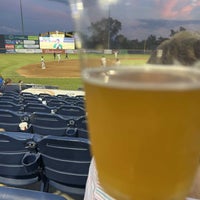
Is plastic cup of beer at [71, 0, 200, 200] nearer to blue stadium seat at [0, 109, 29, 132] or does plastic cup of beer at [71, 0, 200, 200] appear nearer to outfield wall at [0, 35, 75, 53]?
blue stadium seat at [0, 109, 29, 132]

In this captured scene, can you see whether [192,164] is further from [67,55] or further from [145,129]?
[67,55]

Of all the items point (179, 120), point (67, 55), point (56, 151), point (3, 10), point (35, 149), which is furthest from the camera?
point (3, 10)

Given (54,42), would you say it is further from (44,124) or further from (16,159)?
(16,159)

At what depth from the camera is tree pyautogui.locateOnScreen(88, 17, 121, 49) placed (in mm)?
396

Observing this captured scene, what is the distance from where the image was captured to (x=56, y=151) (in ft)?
6.72

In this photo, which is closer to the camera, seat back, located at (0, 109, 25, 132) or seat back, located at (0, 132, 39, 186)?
seat back, located at (0, 132, 39, 186)

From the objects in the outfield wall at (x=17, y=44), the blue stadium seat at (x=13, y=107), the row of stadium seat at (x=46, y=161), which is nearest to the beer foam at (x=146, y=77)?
the row of stadium seat at (x=46, y=161)

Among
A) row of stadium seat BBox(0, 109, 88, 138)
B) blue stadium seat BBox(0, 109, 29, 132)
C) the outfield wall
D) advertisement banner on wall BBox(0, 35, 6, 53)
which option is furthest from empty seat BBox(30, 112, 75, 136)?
advertisement banner on wall BBox(0, 35, 6, 53)

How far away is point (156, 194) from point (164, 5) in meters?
0.26

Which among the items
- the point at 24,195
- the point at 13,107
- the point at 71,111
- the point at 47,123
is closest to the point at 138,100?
the point at 24,195

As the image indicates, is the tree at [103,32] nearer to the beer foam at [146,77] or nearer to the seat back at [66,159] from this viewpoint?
the beer foam at [146,77]

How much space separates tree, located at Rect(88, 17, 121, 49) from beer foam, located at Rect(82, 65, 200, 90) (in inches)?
1.5

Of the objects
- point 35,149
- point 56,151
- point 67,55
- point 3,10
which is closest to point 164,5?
point 56,151

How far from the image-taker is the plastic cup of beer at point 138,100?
1.06 feet
